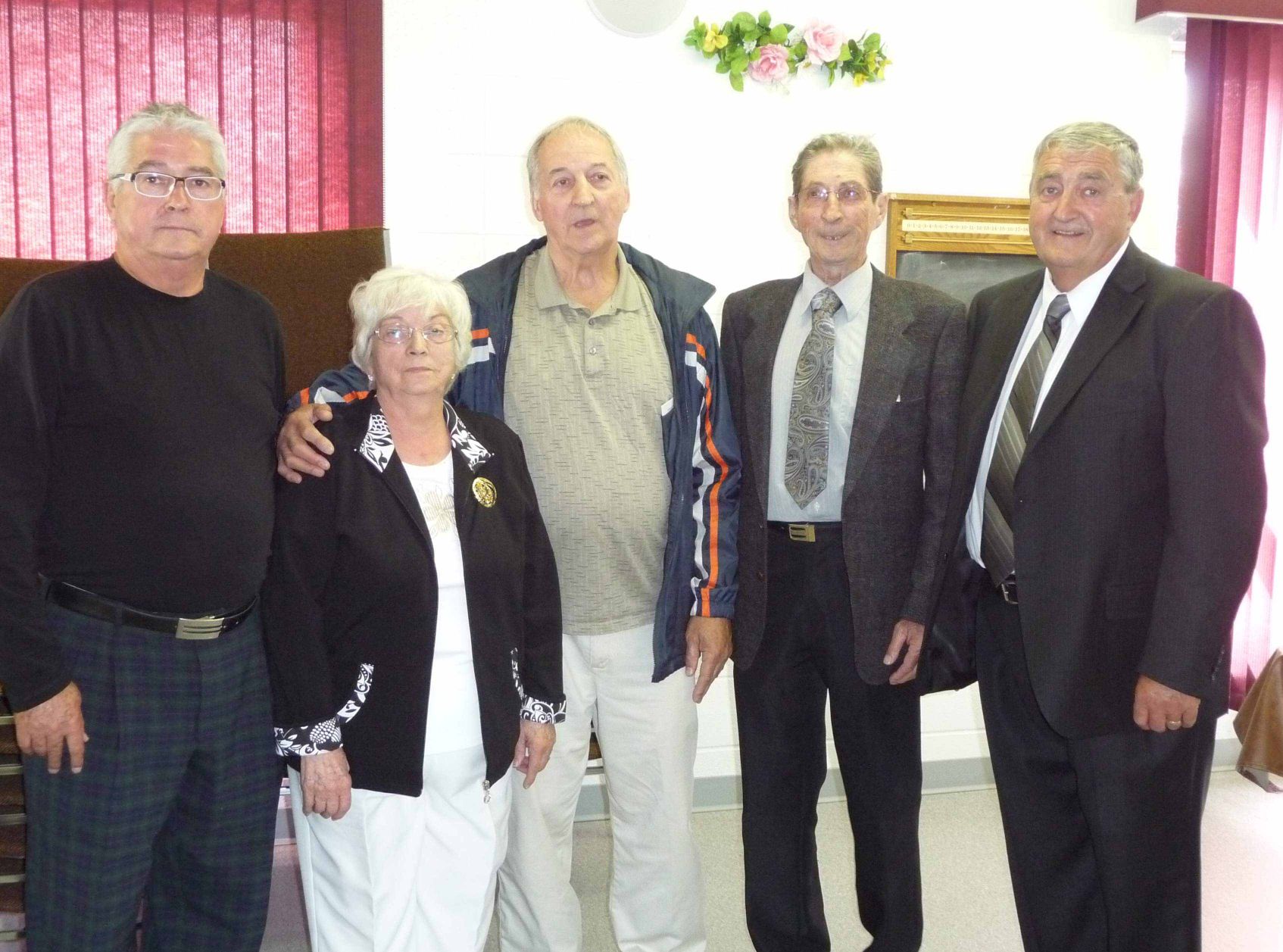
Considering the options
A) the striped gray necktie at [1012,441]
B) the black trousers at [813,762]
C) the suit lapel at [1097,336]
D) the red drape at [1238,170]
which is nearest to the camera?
the suit lapel at [1097,336]

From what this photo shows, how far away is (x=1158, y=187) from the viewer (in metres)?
3.73

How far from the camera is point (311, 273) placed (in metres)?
2.77

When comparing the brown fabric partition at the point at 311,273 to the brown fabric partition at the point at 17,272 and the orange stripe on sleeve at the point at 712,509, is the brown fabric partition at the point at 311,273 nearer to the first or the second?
the brown fabric partition at the point at 17,272

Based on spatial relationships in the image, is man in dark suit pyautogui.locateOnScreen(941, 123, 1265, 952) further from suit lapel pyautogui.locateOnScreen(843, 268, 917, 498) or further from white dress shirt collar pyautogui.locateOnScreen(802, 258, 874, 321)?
white dress shirt collar pyautogui.locateOnScreen(802, 258, 874, 321)

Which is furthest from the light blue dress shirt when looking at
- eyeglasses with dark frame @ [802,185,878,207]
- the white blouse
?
the white blouse

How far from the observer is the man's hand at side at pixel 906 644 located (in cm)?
210

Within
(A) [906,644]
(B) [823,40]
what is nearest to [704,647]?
(A) [906,644]

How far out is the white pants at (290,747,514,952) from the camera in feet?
5.60

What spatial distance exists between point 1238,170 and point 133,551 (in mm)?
3569

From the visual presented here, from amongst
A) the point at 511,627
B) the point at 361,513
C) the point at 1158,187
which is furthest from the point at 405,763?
the point at 1158,187

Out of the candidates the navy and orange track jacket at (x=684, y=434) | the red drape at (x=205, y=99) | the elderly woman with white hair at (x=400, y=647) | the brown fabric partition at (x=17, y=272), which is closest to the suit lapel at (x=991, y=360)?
the navy and orange track jacket at (x=684, y=434)

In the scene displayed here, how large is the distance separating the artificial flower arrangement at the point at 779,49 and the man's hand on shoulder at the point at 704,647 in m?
1.93

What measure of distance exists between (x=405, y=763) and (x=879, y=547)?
3.14ft

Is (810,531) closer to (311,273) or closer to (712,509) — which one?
(712,509)
